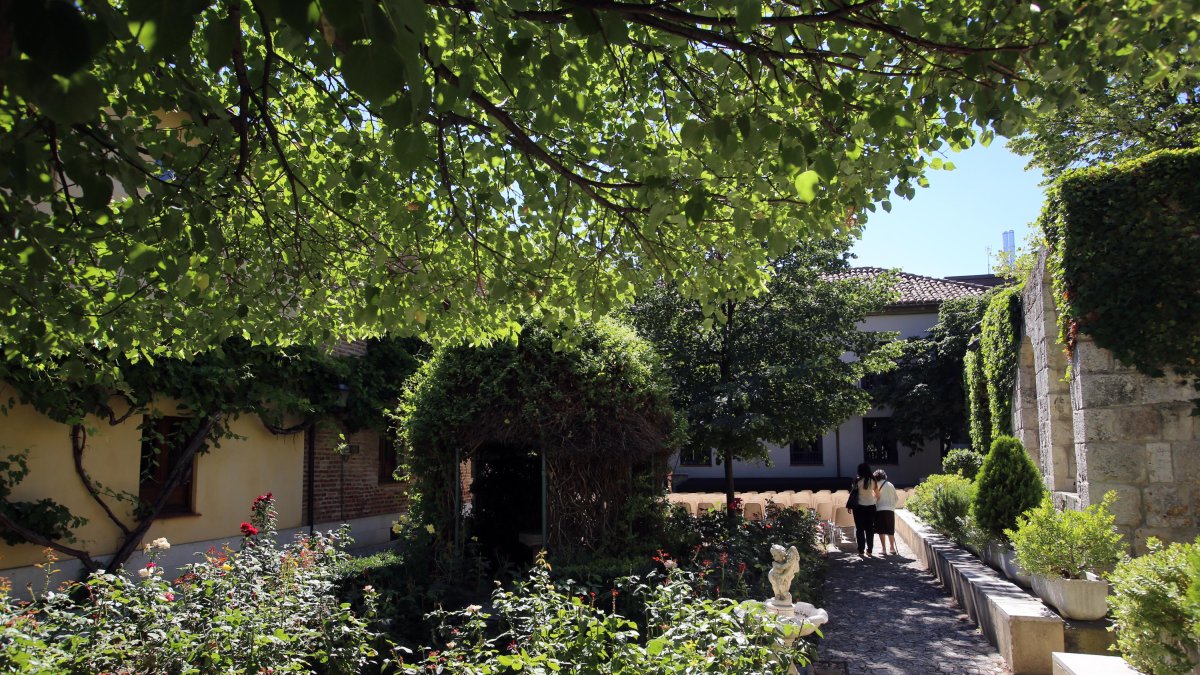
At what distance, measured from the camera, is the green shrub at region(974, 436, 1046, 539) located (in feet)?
25.6

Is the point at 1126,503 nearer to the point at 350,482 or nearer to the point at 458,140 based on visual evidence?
the point at 458,140

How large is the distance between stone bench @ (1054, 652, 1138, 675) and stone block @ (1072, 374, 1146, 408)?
3.46m

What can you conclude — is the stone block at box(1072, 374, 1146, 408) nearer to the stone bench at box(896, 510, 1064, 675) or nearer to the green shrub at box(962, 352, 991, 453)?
the stone bench at box(896, 510, 1064, 675)

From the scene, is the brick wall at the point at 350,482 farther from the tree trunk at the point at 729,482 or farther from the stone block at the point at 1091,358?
the stone block at the point at 1091,358

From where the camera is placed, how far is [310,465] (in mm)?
12344

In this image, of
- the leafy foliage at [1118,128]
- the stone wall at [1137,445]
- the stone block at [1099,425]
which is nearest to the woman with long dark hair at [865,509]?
the stone wall at [1137,445]

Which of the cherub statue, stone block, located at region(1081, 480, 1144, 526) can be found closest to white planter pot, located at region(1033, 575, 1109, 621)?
stone block, located at region(1081, 480, 1144, 526)

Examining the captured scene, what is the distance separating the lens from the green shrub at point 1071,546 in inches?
231

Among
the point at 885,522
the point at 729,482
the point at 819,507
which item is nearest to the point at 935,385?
the point at 819,507

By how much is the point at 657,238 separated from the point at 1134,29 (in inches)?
96.6

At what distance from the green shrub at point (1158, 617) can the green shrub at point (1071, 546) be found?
158 cm

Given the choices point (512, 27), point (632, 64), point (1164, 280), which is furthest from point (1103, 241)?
point (512, 27)

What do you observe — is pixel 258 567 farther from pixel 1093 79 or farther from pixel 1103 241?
pixel 1103 241

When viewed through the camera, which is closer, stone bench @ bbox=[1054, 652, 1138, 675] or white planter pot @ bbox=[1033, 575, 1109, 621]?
stone bench @ bbox=[1054, 652, 1138, 675]
